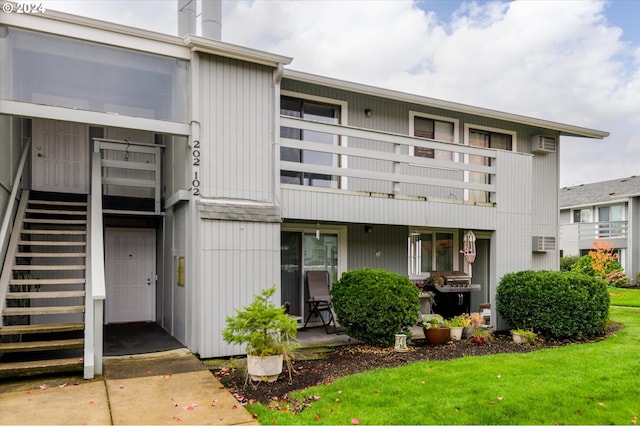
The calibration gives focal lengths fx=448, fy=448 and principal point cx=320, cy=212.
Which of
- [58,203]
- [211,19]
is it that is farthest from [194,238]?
[211,19]

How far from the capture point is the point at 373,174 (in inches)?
321

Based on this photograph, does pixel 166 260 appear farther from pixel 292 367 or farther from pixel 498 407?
pixel 498 407

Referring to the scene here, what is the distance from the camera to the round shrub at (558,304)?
26.2ft

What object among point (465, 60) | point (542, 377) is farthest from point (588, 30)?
point (542, 377)

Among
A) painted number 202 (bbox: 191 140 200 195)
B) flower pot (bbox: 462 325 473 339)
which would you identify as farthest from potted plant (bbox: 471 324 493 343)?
painted number 202 (bbox: 191 140 200 195)

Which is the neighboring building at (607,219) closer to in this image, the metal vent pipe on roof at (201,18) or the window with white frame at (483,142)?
the window with white frame at (483,142)

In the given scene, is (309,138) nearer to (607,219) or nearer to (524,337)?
(524,337)

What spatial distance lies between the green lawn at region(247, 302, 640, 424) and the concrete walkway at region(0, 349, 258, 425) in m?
0.45

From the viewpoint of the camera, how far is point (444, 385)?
16.9 feet

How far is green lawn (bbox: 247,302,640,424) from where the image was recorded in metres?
4.28

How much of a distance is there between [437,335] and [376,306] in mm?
1425

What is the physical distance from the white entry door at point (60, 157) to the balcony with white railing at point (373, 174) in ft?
13.6

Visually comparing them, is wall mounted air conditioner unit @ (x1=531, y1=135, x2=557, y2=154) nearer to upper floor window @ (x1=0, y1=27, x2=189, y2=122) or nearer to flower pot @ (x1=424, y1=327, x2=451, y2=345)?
flower pot @ (x1=424, y1=327, x2=451, y2=345)

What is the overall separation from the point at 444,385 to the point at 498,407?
2.48 ft
